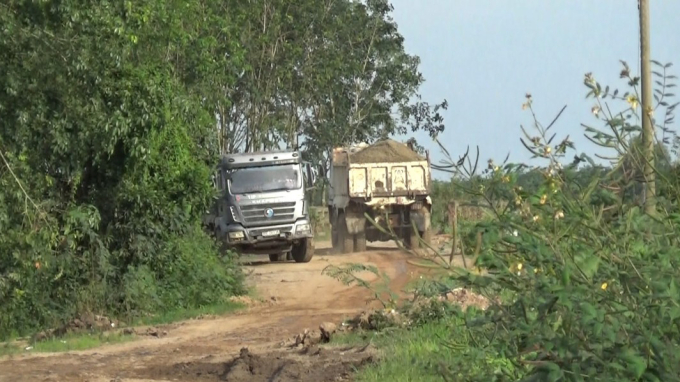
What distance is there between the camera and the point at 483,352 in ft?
18.4

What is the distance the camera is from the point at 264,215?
27922mm

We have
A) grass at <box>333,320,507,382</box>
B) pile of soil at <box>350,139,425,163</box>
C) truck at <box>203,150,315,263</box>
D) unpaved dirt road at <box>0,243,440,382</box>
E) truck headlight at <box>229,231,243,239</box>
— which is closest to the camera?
grass at <box>333,320,507,382</box>

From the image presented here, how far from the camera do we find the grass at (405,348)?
928cm

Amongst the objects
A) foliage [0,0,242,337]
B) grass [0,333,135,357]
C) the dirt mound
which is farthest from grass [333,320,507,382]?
foliage [0,0,242,337]

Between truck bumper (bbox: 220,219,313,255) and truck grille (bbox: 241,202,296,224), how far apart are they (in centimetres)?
16

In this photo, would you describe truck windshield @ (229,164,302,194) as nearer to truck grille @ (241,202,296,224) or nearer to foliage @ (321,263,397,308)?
truck grille @ (241,202,296,224)

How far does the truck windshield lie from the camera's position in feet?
91.7

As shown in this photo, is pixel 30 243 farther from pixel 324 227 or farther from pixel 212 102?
pixel 324 227

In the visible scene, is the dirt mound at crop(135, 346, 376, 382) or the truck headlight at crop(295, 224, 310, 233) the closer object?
the dirt mound at crop(135, 346, 376, 382)

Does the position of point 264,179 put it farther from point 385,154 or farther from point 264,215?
point 385,154

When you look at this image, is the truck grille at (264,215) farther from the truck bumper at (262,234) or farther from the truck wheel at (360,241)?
the truck wheel at (360,241)

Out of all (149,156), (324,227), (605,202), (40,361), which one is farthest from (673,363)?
(324,227)

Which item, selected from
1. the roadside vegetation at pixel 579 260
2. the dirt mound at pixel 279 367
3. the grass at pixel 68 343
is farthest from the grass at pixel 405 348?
the grass at pixel 68 343

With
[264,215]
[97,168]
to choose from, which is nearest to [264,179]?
[264,215]
